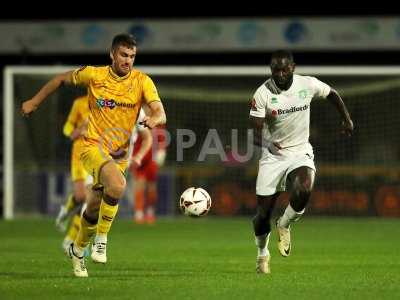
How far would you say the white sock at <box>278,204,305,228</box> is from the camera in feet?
29.8

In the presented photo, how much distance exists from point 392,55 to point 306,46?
8089mm

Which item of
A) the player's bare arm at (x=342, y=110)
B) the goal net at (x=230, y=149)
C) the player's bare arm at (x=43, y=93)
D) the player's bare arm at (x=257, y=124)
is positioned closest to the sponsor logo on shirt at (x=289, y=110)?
the player's bare arm at (x=257, y=124)

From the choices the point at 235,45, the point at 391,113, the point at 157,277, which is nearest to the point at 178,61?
the point at 235,45

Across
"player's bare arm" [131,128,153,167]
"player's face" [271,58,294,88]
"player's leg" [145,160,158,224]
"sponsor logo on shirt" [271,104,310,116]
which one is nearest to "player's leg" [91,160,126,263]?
"player's bare arm" [131,128,153,167]

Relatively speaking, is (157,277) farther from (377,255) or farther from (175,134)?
(175,134)

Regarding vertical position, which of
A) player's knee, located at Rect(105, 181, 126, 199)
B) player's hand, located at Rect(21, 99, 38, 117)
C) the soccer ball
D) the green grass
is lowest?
the green grass

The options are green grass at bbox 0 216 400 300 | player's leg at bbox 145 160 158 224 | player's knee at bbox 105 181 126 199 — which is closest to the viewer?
green grass at bbox 0 216 400 300

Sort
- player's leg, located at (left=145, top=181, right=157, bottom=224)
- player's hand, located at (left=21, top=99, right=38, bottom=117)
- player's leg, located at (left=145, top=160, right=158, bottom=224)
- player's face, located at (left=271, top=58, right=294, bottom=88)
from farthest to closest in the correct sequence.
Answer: player's leg, located at (left=145, top=181, right=157, bottom=224) < player's leg, located at (left=145, top=160, right=158, bottom=224) < player's face, located at (left=271, top=58, right=294, bottom=88) < player's hand, located at (left=21, top=99, right=38, bottom=117)

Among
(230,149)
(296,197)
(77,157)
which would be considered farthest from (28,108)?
(230,149)

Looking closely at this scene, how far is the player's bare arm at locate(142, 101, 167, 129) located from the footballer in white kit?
0.92 meters

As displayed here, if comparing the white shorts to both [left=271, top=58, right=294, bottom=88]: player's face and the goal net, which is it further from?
the goal net

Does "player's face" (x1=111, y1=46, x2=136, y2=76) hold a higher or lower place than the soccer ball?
higher

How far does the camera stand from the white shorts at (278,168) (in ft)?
29.7

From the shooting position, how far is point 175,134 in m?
20.1
